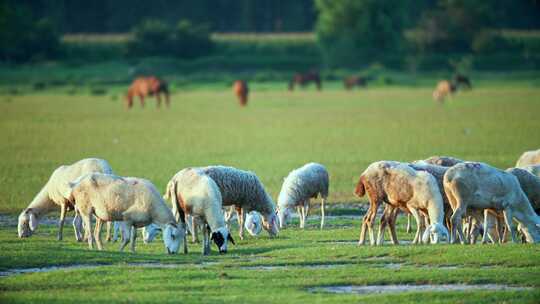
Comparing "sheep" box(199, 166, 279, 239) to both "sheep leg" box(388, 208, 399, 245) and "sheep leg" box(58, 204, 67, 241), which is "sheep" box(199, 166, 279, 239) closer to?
"sheep leg" box(388, 208, 399, 245)

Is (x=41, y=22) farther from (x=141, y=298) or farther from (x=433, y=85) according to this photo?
(x=141, y=298)

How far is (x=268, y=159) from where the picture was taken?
31797mm

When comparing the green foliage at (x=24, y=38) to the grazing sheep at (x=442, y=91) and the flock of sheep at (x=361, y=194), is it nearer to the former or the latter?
the grazing sheep at (x=442, y=91)

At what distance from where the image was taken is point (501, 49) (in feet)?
307

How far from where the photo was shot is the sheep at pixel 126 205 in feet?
52.3

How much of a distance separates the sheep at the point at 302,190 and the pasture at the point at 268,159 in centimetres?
46

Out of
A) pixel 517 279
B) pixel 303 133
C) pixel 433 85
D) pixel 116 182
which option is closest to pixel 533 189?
pixel 517 279

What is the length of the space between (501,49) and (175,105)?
40.8 m

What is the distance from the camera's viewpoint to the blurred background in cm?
8375

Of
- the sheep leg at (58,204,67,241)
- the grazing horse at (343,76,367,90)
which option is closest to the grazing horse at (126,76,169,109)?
the grazing horse at (343,76,367,90)

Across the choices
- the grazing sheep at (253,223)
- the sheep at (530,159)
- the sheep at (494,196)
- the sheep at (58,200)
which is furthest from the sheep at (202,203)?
the sheep at (530,159)

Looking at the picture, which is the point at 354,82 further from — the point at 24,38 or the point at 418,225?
the point at 418,225

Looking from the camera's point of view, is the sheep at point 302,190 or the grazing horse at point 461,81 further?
the grazing horse at point 461,81

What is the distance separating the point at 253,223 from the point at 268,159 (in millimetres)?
13688
